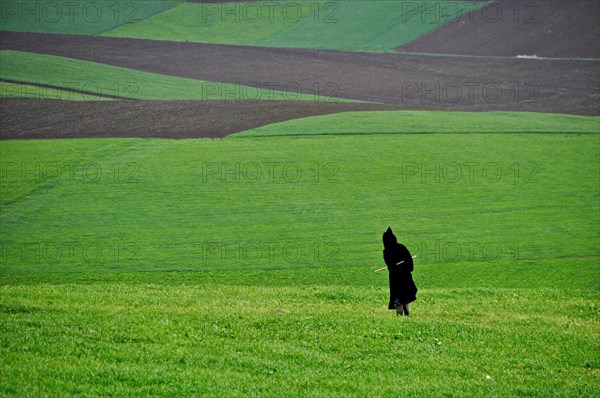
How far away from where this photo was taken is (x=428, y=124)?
1863 inches

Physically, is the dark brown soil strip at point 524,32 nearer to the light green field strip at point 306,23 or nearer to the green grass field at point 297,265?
the light green field strip at point 306,23

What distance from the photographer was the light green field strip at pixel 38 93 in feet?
166

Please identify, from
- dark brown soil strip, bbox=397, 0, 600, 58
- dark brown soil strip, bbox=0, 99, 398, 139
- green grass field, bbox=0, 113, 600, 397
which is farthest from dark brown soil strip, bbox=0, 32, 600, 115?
green grass field, bbox=0, 113, 600, 397

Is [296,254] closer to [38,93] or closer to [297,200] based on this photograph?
[297,200]

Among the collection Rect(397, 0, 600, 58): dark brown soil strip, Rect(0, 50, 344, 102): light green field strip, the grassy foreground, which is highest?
Rect(397, 0, 600, 58): dark brown soil strip

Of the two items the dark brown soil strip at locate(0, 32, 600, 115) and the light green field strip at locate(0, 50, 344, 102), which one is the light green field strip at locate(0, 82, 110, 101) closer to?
the light green field strip at locate(0, 50, 344, 102)

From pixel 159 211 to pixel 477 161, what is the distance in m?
17.3

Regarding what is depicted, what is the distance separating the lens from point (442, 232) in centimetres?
3077

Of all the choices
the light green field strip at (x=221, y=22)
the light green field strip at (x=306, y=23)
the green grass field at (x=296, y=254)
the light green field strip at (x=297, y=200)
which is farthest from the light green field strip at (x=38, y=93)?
the light green field strip at (x=306, y=23)

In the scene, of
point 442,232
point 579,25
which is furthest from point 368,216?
point 579,25

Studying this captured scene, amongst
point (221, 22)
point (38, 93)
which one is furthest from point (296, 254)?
point (221, 22)

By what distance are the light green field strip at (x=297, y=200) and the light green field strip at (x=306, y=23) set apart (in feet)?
108

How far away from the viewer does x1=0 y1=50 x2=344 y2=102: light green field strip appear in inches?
2149

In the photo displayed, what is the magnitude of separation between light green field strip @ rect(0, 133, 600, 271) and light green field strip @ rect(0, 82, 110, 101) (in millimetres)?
9964
